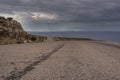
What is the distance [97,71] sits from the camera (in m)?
19.5

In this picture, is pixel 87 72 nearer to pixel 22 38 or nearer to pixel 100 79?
pixel 100 79

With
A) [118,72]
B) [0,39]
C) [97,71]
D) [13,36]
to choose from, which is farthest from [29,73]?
[13,36]

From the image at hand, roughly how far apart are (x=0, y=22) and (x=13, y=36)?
6010 millimetres

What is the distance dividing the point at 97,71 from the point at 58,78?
3729 mm

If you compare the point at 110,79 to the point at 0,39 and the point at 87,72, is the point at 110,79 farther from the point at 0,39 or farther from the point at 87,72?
the point at 0,39

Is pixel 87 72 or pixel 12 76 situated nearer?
pixel 12 76

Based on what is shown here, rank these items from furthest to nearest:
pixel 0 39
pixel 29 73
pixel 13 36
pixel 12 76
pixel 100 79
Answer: pixel 13 36, pixel 0 39, pixel 29 73, pixel 12 76, pixel 100 79

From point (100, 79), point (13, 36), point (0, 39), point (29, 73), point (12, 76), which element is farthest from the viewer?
point (13, 36)

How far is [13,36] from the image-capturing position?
278 ft

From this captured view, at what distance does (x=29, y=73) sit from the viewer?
742 inches

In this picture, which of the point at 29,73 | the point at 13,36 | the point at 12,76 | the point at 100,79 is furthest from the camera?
the point at 13,36

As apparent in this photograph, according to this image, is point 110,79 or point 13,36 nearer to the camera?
point 110,79

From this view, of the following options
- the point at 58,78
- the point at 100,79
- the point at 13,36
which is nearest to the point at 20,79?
the point at 58,78

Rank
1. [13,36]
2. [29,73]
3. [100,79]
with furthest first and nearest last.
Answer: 1. [13,36]
2. [29,73]
3. [100,79]
